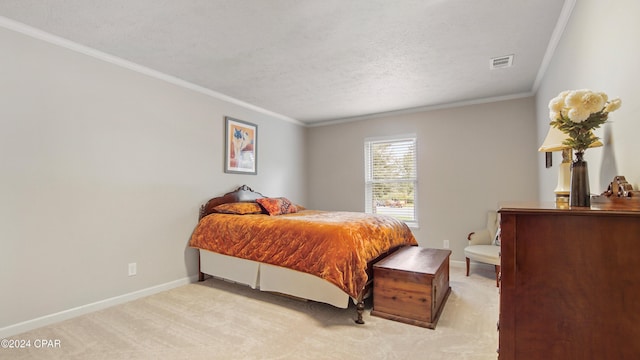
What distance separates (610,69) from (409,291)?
1883 millimetres

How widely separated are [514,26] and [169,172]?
3.59 metres

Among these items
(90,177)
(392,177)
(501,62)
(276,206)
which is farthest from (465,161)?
(90,177)

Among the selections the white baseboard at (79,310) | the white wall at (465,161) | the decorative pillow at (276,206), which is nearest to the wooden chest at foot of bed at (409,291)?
the decorative pillow at (276,206)

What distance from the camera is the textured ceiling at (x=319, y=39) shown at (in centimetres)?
212

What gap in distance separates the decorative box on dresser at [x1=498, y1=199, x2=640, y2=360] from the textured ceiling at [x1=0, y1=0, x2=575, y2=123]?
1.71 meters

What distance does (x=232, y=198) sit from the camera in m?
4.01

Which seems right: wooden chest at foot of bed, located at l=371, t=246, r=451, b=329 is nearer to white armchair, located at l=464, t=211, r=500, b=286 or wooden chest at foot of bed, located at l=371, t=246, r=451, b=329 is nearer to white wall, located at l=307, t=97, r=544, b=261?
white armchair, located at l=464, t=211, r=500, b=286

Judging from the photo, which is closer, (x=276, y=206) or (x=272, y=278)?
(x=272, y=278)

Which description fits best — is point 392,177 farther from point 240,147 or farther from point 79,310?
point 79,310

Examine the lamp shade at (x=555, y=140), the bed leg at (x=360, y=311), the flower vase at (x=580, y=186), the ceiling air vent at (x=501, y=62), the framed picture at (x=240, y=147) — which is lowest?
the bed leg at (x=360, y=311)

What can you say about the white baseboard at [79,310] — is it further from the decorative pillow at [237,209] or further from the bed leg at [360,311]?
the bed leg at [360,311]

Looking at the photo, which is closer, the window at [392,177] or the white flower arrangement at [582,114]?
the white flower arrangement at [582,114]

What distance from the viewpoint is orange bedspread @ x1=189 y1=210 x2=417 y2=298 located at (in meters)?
2.46

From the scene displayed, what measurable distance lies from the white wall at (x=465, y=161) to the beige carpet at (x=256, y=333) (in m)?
1.50
